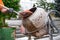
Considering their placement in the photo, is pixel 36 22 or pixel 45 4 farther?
pixel 45 4

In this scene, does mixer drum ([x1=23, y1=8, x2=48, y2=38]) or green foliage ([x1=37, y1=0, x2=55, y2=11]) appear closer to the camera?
mixer drum ([x1=23, y1=8, x2=48, y2=38])

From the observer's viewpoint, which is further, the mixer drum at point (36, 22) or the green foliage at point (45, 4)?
the green foliage at point (45, 4)

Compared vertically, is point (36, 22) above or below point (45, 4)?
above

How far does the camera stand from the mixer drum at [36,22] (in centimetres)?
197

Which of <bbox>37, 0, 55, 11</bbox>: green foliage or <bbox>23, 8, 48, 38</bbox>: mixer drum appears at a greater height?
<bbox>23, 8, 48, 38</bbox>: mixer drum

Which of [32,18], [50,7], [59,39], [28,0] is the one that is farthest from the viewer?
[28,0]

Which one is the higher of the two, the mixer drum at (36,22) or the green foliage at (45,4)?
the mixer drum at (36,22)

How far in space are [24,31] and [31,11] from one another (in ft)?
0.66

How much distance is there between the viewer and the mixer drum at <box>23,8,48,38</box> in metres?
1.97

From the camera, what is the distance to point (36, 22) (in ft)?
6.49

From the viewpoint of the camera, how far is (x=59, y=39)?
559 cm

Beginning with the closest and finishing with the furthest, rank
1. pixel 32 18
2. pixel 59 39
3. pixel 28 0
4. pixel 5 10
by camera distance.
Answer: pixel 5 10
pixel 32 18
pixel 59 39
pixel 28 0

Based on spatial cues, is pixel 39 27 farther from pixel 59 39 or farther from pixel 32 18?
pixel 59 39

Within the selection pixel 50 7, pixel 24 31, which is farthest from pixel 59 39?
pixel 50 7
